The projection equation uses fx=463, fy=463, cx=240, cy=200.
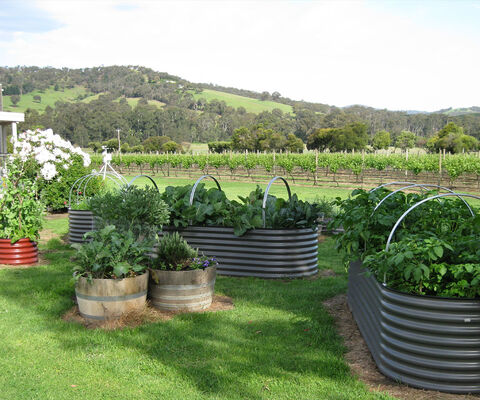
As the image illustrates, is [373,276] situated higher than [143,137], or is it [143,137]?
[143,137]

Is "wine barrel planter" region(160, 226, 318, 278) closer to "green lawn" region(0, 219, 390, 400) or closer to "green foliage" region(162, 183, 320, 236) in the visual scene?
"green foliage" region(162, 183, 320, 236)

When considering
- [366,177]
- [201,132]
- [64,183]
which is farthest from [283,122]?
[64,183]

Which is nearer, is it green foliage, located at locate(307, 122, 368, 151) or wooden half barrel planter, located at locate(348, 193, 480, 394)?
wooden half barrel planter, located at locate(348, 193, 480, 394)

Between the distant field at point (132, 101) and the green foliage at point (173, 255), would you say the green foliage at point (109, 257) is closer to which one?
the green foliage at point (173, 255)

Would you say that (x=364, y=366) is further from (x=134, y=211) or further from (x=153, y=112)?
(x=153, y=112)

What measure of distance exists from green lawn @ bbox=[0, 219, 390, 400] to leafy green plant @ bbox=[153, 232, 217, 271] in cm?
53

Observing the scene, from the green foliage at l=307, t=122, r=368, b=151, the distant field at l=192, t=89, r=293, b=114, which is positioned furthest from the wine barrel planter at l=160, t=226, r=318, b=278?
the distant field at l=192, t=89, r=293, b=114

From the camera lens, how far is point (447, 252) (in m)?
3.39

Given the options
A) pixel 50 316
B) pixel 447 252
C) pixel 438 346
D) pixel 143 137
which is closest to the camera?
pixel 438 346

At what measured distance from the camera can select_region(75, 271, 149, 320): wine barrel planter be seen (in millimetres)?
4355

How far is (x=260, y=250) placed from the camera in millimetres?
6219

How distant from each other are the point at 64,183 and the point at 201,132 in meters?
86.5

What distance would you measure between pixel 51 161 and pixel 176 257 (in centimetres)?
900

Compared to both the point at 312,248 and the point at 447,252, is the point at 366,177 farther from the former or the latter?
the point at 447,252
